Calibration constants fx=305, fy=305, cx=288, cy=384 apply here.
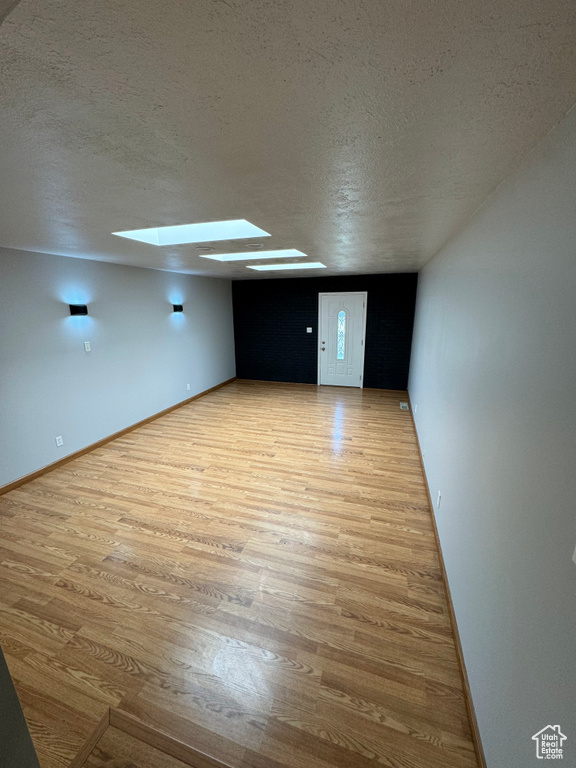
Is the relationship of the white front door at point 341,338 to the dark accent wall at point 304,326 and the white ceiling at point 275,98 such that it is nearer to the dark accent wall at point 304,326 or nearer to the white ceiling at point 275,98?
the dark accent wall at point 304,326

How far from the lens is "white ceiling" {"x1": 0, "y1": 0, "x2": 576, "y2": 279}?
548mm

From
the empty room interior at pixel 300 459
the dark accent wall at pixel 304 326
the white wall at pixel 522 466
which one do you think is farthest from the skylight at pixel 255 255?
the dark accent wall at pixel 304 326

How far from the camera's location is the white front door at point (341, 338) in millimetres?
6016

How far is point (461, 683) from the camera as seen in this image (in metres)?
1.45

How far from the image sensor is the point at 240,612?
1795 mm

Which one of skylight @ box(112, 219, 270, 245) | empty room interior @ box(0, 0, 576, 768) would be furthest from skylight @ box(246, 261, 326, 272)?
skylight @ box(112, 219, 270, 245)

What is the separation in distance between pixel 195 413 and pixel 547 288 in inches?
192

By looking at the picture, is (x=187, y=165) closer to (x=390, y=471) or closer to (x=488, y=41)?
(x=488, y=41)

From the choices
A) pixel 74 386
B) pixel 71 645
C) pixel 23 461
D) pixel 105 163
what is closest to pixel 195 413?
pixel 74 386

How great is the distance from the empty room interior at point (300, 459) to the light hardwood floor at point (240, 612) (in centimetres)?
1

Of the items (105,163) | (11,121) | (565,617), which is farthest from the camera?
(105,163)

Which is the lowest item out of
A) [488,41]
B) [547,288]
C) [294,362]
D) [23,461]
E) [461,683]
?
[461,683]
